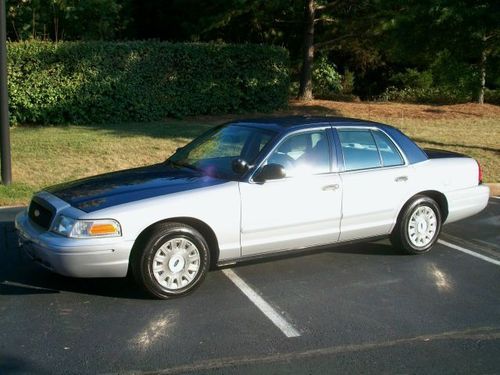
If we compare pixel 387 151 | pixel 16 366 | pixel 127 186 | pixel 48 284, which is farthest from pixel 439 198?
pixel 16 366

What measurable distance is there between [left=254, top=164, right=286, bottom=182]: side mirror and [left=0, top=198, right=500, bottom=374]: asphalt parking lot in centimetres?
95

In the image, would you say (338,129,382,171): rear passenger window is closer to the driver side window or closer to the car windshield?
the driver side window

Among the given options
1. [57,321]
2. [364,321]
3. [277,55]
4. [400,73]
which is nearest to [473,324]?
[364,321]

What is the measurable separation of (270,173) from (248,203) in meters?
0.34

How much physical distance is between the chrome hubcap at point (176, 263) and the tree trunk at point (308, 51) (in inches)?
609

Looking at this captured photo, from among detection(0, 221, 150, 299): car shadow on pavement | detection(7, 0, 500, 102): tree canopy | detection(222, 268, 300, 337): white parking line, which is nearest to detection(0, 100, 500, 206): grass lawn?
detection(7, 0, 500, 102): tree canopy

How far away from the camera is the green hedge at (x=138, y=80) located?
14.7 meters

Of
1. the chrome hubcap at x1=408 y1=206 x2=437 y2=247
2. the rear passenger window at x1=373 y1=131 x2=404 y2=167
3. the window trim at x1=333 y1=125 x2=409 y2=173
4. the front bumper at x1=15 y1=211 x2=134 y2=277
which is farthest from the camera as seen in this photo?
the chrome hubcap at x1=408 y1=206 x2=437 y2=247

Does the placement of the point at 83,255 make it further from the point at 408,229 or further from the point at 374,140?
the point at 408,229

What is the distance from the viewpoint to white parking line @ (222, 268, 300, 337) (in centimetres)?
481

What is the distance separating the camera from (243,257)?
5.77 metres

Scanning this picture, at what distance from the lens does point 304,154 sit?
615 centimetres

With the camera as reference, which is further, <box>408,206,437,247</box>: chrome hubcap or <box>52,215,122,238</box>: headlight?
<box>408,206,437,247</box>: chrome hubcap

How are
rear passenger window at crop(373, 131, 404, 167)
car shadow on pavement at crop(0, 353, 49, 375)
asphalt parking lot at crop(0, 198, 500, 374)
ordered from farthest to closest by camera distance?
rear passenger window at crop(373, 131, 404, 167)
asphalt parking lot at crop(0, 198, 500, 374)
car shadow on pavement at crop(0, 353, 49, 375)
